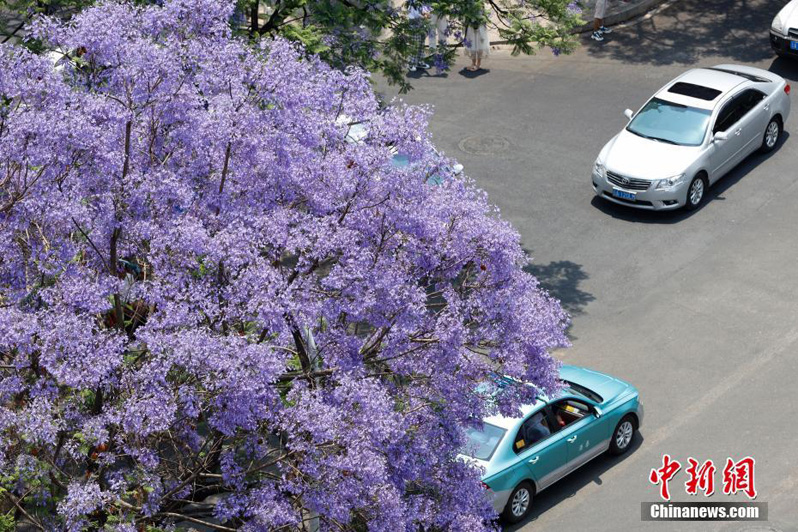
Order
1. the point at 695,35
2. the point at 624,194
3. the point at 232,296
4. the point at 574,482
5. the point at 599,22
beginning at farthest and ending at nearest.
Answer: the point at 599,22 < the point at 695,35 < the point at 624,194 < the point at 574,482 < the point at 232,296

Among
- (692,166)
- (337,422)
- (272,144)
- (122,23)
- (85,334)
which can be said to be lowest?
(692,166)

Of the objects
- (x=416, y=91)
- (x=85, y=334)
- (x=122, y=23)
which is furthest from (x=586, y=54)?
(x=85, y=334)

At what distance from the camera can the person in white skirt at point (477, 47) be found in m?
26.4

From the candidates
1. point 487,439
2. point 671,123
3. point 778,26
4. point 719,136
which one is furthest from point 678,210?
point 487,439

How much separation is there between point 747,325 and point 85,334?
1203 centimetres

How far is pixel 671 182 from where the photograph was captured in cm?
2092

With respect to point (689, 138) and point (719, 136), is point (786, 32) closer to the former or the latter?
point (719, 136)

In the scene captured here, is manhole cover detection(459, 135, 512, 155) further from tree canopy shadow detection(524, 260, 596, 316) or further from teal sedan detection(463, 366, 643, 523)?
teal sedan detection(463, 366, 643, 523)

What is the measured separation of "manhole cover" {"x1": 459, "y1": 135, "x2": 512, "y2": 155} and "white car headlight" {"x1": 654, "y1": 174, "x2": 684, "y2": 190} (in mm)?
3917

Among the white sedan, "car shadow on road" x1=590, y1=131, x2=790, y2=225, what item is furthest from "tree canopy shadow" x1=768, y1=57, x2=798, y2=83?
"car shadow on road" x1=590, y1=131, x2=790, y2=225

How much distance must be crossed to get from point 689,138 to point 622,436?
761 centimetres

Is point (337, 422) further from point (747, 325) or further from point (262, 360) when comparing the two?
point (747, 325)

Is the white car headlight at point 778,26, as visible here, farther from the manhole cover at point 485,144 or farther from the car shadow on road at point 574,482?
the car shadow on road at point 574,482

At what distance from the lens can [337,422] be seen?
9.37 m
